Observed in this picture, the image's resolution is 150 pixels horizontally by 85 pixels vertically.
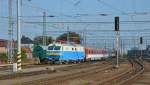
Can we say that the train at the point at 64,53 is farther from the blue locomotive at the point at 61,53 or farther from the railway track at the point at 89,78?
the railway track at the point at 89,78

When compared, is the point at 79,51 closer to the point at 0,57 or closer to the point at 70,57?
the point at 70,57

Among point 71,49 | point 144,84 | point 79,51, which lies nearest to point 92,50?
point 79,51

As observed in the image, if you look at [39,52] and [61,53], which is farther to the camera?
[39,52]

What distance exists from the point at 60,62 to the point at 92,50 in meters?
21.6

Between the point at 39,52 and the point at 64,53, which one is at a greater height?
the point at 39,52

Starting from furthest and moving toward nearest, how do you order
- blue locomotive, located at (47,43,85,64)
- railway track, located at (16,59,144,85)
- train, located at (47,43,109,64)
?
train, located at (47,43,109,64) < blue locomotive, located at (47,43,85,64) < railway track, located at (16,59,144,85)

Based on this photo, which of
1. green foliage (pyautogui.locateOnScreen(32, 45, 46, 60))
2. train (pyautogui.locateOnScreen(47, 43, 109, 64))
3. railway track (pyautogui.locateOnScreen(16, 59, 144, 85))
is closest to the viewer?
railway track (pyautogui.locateOnScreen(16, 59, 144, 85))

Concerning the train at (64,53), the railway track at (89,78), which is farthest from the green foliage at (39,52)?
the railway track at (89,78)

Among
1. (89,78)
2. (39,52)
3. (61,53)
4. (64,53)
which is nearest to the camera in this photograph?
(89,78)

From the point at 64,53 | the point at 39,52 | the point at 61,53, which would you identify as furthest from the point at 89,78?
the point at 39,52

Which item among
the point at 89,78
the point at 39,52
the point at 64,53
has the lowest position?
the point at 89,78

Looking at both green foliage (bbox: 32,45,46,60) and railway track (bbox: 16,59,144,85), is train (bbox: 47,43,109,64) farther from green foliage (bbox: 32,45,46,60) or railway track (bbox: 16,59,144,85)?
railway track (bbox: 16,59,144,85)

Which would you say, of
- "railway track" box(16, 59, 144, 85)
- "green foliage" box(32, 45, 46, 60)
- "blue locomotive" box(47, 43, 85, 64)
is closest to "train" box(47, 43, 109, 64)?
"blue locomotive" box(47, 43, 85, 64)

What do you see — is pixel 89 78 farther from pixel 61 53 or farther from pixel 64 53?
pixel 64 53
